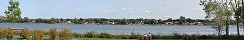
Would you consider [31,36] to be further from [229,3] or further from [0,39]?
[229,3]

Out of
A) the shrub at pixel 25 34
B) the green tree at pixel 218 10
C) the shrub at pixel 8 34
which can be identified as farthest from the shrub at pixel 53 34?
the green tree at pixel 218 10

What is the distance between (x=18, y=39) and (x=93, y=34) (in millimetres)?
7321

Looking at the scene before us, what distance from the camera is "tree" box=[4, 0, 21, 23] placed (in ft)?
128

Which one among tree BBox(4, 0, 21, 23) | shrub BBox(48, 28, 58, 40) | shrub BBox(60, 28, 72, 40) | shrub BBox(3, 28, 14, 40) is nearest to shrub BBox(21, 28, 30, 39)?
shrub BBox(3, 28, 14, 40)

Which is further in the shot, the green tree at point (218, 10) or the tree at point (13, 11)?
the tree at point (13, 11)

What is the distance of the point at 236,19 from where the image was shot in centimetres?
3375

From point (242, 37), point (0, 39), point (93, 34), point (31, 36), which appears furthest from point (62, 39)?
point (242, 37)

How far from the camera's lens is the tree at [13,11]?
38938mm

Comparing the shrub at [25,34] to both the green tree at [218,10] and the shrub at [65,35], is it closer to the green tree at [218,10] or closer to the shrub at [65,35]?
the shrub at [65,35]

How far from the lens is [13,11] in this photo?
39.1 metres

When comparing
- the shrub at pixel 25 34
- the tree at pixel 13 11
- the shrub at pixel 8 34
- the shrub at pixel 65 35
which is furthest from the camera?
the tree at pixel 13 11

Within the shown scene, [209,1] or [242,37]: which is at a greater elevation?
[209,1]

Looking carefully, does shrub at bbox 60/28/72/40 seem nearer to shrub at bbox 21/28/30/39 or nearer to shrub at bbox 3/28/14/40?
shrub at bbox 21/28/30/39

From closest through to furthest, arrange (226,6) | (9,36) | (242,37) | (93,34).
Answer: (9,36) < (242,37) < (93,34) < (226,6)
